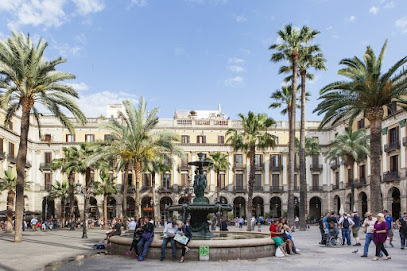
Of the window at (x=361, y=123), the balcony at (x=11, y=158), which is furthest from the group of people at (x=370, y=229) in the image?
the balcony at (x=11, y=158)

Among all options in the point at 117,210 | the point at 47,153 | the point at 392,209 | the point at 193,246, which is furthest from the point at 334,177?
the point at 193,246

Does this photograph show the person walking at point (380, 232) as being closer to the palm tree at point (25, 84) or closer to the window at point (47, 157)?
the palm tree at point (25, 84)

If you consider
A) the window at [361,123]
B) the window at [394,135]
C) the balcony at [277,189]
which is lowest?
the balcony at [277,189]

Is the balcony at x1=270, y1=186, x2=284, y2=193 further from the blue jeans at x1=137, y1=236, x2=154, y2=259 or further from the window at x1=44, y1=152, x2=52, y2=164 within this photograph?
the blue jeans at x1=137, y1=236, x2=154, y2=259

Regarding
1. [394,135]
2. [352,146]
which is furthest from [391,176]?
[352,146]

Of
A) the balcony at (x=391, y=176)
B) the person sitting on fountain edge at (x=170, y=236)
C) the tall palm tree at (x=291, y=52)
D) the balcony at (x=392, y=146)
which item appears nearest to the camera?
the person sitting on fountain edge at (x=170, y=236)

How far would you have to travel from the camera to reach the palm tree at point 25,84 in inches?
850

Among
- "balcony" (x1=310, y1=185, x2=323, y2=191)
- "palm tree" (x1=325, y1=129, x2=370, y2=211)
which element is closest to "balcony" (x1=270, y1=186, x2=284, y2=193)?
"balcony" (x1=310, y1=185, x2=323, y2=191)

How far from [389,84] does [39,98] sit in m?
17.0

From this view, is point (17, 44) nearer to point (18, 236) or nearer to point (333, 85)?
point (18, 236)

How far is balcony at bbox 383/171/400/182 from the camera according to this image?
42.6m

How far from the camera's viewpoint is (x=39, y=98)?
73.9ft

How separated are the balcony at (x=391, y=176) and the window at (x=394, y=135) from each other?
9.51 ft

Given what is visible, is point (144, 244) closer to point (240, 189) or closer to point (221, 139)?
point (221, 139)
